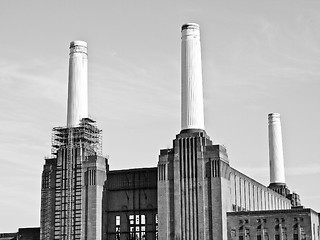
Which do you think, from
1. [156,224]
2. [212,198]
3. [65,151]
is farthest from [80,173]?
[212,198]

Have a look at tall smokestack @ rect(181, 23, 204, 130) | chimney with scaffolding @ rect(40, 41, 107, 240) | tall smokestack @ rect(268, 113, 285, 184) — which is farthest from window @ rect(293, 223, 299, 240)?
tall smokestack @ rect(268, 113, 285, 184)

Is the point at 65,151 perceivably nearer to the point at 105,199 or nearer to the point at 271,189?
the point at 105,199

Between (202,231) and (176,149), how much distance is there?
1086cm

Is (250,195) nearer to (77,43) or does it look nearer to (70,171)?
(70,171)

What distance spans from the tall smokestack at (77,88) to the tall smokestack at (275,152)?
143 ft

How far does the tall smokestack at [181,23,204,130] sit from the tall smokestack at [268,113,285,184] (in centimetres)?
4038

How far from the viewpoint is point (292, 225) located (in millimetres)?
84688

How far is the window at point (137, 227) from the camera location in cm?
9119

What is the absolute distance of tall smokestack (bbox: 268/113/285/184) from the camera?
125750mm

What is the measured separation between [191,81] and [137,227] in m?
20.6

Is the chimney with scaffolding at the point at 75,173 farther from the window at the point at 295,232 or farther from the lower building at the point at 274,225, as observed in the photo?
the window at the point at 295,232

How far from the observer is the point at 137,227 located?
91.6 meters

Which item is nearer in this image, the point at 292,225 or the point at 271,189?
the point at 292,225

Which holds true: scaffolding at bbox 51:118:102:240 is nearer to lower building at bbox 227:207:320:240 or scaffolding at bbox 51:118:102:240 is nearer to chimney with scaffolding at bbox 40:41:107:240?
chimney with scaffolding at bbox 40:41:107:240
